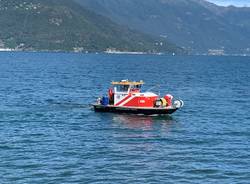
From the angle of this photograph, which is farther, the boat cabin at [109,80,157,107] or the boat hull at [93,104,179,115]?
the boat cabin at [109,80,157,107]

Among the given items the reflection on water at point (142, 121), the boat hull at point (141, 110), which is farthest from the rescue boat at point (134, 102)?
the reflection on water at point (142, 121)

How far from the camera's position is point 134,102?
244 ft

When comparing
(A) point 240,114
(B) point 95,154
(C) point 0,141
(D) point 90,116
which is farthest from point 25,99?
(B) point 95,154

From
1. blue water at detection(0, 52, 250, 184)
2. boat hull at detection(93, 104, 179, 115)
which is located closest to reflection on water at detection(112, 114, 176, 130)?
blue water at detection(0, 52, 250, 184)

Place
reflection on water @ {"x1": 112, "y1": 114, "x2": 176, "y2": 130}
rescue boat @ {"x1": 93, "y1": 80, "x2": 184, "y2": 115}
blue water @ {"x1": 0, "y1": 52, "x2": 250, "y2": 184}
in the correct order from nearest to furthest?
blue water @ {"x1": 0, "y1": 52, "x2": 250, "y2": 184} < reflection on water @ {"x1": 112, "y1": 114, "x2": 176, "y2": 130} < rescue boat @ {"x1": 93, "y1": 80, "x2": 184, "y2": 115}

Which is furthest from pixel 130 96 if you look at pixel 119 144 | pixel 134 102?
pixel 119 144

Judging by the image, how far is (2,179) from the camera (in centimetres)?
4216

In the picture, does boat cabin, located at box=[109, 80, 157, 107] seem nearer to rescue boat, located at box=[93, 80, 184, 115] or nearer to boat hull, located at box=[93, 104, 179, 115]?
rescue boat, located at box=[93, 80, 184, 115]

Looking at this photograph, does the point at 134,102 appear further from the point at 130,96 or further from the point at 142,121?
the point at 142,121

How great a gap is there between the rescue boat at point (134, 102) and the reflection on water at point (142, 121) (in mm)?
877

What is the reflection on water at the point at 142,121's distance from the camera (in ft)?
218

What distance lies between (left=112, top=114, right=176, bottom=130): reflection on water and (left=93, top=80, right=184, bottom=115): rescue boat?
88 centimetres

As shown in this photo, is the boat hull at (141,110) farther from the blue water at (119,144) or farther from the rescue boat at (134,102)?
the blue water at (119,144)

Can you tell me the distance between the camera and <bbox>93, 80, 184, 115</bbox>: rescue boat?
73625 mm
